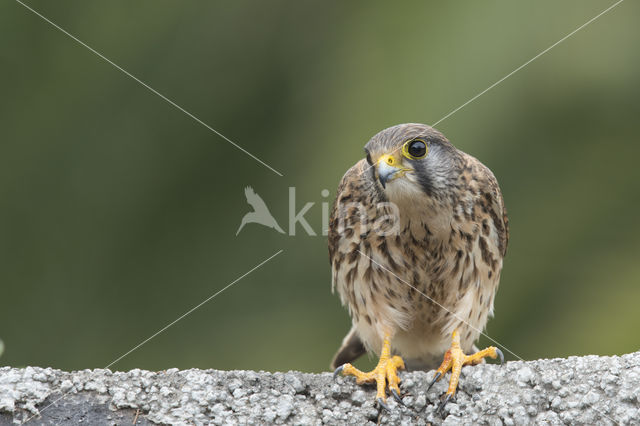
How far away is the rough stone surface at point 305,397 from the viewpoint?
2033 millimetres

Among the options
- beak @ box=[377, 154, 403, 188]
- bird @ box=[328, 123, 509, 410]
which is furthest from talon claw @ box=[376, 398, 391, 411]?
beak @ box=[377, 154, 403, 188]

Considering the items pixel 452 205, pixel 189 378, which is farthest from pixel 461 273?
pixel 189 378

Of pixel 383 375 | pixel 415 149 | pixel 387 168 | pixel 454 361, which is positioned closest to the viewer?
pixel 383 375

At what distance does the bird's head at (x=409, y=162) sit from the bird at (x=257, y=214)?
40.8 inches

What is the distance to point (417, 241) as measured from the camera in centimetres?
307

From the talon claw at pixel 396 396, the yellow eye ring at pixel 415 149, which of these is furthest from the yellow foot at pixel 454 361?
the yellow eye ring at pixel 415 149

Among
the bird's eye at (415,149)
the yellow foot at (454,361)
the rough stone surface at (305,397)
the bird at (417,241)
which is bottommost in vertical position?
the rough stone surface at (305,397)

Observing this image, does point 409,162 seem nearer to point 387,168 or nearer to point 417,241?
point 387,168

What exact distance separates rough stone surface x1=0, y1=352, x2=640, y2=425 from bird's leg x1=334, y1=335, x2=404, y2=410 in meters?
0.04

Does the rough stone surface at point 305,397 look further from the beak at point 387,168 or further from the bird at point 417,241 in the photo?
the beak at point 387,168

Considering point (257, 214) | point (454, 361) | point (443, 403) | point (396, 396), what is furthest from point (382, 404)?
point (257, 214)

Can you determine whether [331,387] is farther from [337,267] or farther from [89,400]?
[337,267]

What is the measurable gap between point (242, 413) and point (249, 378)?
5.8 inches

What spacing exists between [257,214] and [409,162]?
3.82 feet
